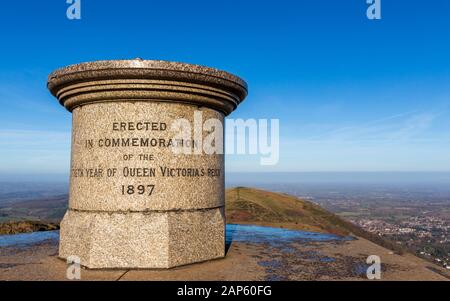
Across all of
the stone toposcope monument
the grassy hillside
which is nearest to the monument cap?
the stone toposcope monument

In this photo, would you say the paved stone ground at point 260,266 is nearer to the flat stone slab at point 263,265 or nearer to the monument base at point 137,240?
the flat stone slab at point 263,265

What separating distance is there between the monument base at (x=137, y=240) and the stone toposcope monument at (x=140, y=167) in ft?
0.04

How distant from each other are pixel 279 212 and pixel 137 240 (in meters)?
9.46

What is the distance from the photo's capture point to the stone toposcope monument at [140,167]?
184 inches

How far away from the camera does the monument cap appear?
467cm

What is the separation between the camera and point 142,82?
4.75m

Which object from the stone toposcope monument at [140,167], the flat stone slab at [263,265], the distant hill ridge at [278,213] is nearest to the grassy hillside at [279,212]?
the distant hill ridge at [278,213]

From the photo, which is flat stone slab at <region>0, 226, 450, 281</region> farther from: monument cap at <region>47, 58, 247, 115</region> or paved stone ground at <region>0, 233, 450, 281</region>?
monument cap at <region>47, 58, 247, 115</region>

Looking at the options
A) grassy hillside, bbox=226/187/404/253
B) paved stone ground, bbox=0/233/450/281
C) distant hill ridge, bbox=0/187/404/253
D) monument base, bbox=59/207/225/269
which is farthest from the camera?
grassy hillside, bbox=226/187/404/253

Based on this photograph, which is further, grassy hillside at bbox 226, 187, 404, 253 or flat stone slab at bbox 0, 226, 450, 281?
grassy hillside at bbox 226, 187, 404, 253

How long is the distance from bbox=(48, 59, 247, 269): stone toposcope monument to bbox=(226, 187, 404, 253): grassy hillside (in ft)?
20.8

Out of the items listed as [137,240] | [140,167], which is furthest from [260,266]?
[140,167]

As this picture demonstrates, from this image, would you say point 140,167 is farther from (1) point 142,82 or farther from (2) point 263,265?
(2) point 263,265
